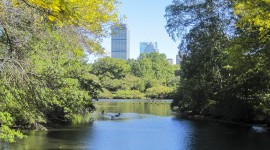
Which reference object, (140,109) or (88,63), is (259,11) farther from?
(140,109)

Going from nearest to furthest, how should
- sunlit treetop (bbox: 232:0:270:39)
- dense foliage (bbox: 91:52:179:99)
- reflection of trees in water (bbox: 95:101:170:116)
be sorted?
sunlit treetop (bbox: 232:0:270:39), reflection of trees in water (bbox: 95:101:170:116), dense foliage (bbox: 91:52:179:99)

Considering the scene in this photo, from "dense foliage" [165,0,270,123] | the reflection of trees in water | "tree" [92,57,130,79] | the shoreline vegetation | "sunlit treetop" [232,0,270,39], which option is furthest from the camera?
"tree" [92,57,130,79]

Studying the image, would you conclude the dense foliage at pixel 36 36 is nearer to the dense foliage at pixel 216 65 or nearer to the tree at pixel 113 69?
the dense foliage at pixel 216 65

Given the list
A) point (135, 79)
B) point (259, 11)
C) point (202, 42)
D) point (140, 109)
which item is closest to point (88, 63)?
point (202, 42)

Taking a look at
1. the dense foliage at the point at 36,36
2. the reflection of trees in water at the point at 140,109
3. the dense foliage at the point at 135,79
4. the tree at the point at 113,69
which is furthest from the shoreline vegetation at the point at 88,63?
the tree at the point at 113,69

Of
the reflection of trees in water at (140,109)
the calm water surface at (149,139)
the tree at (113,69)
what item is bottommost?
the calm water surface at (149,139)

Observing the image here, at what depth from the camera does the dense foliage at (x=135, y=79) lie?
8600cm

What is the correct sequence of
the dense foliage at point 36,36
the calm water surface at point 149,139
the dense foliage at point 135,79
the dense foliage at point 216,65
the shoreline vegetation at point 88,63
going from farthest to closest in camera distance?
the dense foliage at point 135,79 → the dense foliage at point 216,65 → the calm water surface at point 149,139 → the shoreline vegetation at point 88,63 → the dense foliage at point 36,36

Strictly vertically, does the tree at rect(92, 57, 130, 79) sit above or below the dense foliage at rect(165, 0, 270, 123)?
above

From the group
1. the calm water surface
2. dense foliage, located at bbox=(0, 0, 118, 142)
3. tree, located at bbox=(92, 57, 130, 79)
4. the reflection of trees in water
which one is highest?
tree, located at bbox=(92, 57, 130, 79)

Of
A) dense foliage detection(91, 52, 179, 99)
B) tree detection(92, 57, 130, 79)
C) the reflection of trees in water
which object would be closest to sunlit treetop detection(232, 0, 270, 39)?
the reflection of trees in water

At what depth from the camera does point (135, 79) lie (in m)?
97.9

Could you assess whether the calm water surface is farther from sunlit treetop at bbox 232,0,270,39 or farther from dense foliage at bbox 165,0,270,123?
sunlit treetop at bbox 232,0,270,39

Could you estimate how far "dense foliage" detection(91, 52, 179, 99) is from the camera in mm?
86000
